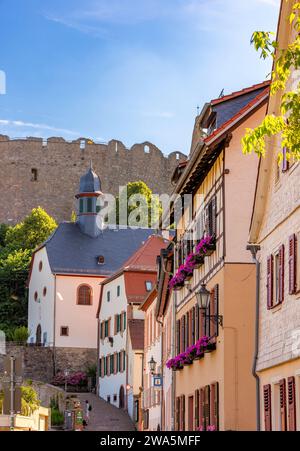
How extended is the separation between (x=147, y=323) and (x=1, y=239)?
48441 millimetres

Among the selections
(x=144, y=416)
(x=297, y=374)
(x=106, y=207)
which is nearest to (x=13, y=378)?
(x=297, y=374)

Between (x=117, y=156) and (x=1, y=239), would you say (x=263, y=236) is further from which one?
(x=117, y=156)

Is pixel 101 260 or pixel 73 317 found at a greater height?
pixel 101 260

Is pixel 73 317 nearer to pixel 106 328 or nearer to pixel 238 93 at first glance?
pixel 106 328

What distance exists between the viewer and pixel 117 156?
4254 inches

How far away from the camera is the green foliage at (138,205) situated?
8406 centimetres

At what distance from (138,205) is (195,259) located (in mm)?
65719

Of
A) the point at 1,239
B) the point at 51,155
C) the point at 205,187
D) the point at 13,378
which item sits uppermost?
the point at 51,155

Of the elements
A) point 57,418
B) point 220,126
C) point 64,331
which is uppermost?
point 64,331

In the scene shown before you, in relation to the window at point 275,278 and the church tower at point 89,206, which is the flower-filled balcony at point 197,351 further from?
the church tower at point 89,206

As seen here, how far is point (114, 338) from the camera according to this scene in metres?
62.6

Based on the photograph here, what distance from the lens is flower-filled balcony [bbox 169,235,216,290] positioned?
25.6 meters

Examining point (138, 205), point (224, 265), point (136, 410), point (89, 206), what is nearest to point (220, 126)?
point (224, 265)

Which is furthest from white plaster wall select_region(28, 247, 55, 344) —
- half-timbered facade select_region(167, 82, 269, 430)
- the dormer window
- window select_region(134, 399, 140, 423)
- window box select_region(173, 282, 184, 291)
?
half-timbered facade select_region(167, 82, 269, 430)
